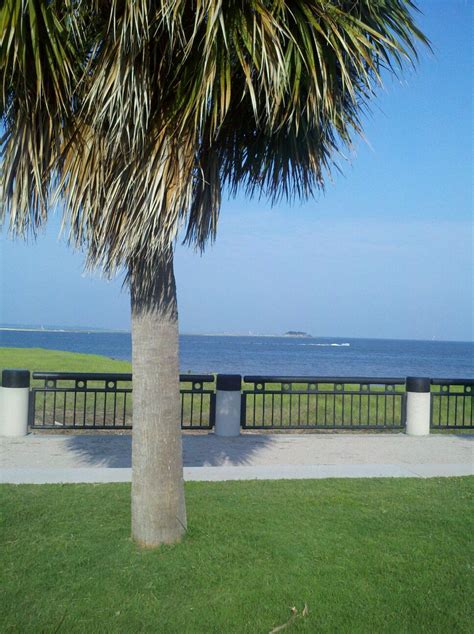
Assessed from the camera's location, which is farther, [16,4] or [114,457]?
[114,457]

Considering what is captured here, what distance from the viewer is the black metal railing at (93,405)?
35.6ft

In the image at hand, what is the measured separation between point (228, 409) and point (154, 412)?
6.01 metres

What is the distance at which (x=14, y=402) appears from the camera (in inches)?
413

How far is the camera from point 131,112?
A: 4.54 meters

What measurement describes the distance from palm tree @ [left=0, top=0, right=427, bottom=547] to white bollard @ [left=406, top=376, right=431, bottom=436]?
728 cm

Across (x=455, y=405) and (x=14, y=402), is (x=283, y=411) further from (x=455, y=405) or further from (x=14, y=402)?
(x=14, y=402)

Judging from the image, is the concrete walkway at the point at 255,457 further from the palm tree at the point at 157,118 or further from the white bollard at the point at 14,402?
the palm tree at the point at 157,118

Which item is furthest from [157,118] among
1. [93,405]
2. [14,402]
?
[93,405]

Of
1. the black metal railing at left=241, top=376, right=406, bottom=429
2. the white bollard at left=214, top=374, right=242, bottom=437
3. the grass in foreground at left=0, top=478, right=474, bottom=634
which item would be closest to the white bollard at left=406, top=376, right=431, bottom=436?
the black metal railing at left=241, top=376, right=406, bottom=429

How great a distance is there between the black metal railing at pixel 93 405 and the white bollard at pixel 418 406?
11.6 feet

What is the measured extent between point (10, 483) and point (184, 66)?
487 centimetres

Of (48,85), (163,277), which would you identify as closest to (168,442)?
(163,277)

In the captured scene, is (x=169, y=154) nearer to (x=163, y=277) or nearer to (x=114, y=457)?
(x=163, y=277)

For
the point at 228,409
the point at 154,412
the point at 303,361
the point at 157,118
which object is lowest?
the point at 303,361
